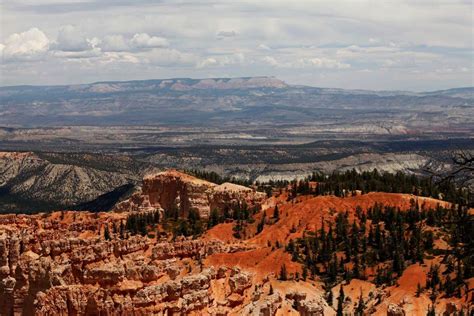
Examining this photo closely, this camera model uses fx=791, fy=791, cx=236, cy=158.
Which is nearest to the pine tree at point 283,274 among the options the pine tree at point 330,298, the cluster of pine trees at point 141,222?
the pine tree at point 330,298

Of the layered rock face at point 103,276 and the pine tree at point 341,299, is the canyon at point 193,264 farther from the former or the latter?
the pine tree at point 341,299

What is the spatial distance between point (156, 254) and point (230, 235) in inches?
1199

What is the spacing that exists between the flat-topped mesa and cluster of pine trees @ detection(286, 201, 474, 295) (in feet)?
71.7

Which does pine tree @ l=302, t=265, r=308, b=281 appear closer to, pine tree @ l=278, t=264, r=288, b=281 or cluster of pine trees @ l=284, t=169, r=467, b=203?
pine tree @ l=278, t=264, r=288, b=281

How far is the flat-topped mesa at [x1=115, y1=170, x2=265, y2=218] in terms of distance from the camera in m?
132

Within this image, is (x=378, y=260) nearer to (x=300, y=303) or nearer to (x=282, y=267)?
(x=282, y=267)

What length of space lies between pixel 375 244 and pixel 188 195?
46.8 metres

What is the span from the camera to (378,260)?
99.7m

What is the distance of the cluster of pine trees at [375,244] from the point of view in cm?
9562

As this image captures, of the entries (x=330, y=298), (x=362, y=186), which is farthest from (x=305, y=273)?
(x=362, y=186)

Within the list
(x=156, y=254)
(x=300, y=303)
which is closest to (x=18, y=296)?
(x=156, y=254)

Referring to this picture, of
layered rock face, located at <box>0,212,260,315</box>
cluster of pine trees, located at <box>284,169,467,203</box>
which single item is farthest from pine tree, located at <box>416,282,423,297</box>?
cluster of pine trees, located at <box>284,169,467,203</box>

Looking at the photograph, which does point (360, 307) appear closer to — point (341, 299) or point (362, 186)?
point (341, 299)

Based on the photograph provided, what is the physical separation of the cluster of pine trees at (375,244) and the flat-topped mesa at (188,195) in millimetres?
21843
